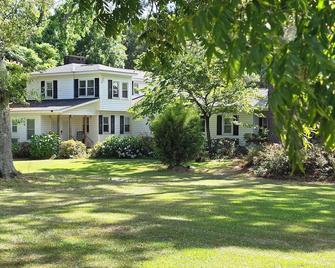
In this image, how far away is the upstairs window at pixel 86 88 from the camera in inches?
Answer: 1589

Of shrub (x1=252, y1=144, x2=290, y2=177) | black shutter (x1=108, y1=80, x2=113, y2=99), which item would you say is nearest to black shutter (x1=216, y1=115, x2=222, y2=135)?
black shutter (x1=108, y1=80, x2=113, y2=99)

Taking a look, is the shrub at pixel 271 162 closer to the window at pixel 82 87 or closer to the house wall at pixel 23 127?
the house wall at pixel 23 127

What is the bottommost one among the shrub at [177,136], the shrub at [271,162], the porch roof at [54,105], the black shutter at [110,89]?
the shrub at [271,162]

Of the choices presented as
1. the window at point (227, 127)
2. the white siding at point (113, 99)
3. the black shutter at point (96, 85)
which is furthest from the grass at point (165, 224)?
the white siding at point (113, 99)

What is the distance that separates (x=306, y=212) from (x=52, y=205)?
5.90m

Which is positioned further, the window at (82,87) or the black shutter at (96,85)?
the window at (82,87)

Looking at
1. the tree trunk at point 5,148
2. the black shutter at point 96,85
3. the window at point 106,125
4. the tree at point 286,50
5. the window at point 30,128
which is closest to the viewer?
the tree at point 286,50

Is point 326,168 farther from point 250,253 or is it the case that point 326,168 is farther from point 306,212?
point 250,253

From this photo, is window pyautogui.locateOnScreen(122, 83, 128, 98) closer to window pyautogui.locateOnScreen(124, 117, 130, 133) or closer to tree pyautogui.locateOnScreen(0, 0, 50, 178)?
window pyautogui.locateOnScreen(124, 117, 130, 133)

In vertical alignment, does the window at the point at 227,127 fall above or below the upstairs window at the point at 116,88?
below

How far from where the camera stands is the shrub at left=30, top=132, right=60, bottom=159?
34125mm

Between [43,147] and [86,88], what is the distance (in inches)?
308

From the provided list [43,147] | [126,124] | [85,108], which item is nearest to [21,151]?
[43,147]

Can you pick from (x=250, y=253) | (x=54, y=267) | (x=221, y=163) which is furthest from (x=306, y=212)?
(x=221, y=163)
